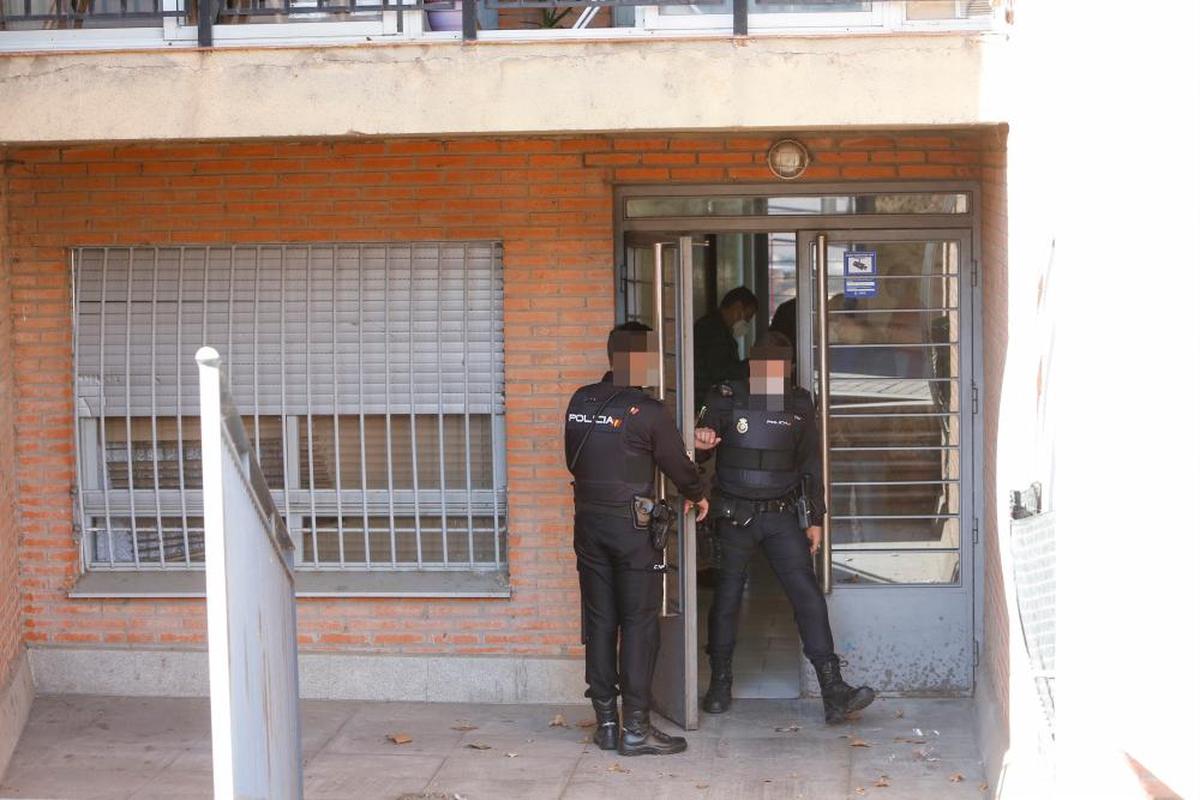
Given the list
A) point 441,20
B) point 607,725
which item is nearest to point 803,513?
point 607,725

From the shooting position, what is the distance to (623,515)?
7551 mm

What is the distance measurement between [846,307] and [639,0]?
6.99 ft

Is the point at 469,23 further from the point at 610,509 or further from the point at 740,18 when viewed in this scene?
the point at 610,509

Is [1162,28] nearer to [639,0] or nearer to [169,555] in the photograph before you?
[639,0]

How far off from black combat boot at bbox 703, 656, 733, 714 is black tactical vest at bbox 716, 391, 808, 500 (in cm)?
95

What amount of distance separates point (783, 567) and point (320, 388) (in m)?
2.71

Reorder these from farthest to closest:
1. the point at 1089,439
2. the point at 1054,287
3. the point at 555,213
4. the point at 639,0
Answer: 1. the point at 555,213
2. the point at 639,0
3. the point at 1054,287
4. the point at 1089,439


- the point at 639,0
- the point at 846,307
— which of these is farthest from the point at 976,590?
the point at 639,0

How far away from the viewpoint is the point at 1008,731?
6.81 m

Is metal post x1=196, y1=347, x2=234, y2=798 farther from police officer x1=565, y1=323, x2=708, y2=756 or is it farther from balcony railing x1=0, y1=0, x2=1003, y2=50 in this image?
balcony railing x1=0, y1=0, x2=1003, y2=50

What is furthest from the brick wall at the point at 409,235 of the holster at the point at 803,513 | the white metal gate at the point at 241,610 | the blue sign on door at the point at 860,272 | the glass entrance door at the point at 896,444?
the white metal gate at the point at 241,610

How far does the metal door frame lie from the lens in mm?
8344

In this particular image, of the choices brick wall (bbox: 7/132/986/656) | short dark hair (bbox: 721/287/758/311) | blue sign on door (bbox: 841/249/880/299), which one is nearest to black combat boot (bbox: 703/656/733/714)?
brick wall (bbox: 7/132/986/656)

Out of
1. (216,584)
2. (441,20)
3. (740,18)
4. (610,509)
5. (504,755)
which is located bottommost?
(504,755)
